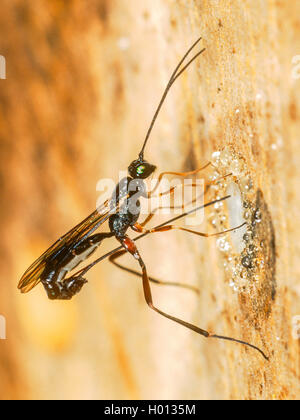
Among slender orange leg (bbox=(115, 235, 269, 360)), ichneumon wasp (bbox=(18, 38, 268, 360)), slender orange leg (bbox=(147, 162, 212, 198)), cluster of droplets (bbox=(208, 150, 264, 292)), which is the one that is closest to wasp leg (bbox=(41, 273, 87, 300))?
ichneumon wasp (bbox=(18, 38, 268, 360))

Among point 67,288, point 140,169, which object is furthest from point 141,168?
point 67,288

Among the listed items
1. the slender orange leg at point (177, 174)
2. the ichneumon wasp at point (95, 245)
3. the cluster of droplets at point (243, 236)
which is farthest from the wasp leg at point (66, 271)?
the cluster of droplets at point (243, 236)

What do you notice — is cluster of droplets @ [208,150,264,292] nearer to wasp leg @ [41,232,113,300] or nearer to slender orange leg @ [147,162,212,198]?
slender orange leg @ [147,162,212,198]

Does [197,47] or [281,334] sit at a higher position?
[197,47]

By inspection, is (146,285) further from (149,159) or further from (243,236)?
(243,236)

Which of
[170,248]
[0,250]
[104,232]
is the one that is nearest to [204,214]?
[170,248]

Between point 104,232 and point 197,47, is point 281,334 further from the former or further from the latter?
point 104,232

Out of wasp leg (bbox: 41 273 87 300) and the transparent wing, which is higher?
the transparent wing
